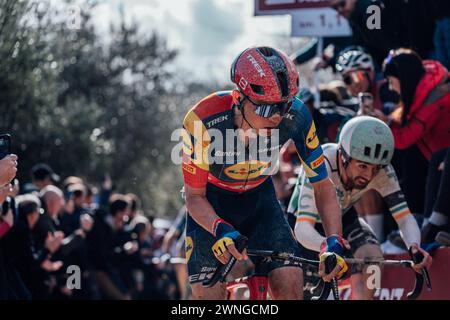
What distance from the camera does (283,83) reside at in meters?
6.70

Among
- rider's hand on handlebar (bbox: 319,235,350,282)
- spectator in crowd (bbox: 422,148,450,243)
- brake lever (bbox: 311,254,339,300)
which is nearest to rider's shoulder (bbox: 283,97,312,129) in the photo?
rider's hand on handlebar (bbox: 319,235,350,282)

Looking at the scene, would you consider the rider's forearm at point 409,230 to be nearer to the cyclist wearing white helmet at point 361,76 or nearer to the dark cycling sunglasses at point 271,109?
the dark cycling sunglasses at point 271,109

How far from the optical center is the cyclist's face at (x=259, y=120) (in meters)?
6.78

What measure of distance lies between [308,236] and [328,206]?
0.42 meters

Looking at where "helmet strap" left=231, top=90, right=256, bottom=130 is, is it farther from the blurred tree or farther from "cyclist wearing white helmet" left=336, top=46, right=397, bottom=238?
the blurred tree

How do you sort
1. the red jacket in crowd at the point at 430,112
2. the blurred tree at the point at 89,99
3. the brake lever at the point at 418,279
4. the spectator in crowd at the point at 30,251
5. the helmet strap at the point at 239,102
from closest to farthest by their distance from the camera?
the helmet strap at the point at 239,102 < the brake lever at the point at 418,279 < the red jacket in crowd at the point at 430,112 < the spectator in crowd at the point at 30,251 < the blurred tree at the point at 89,99

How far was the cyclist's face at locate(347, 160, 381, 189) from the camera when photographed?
25.4ft

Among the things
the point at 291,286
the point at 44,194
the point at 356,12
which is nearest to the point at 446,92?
the point at 356,12

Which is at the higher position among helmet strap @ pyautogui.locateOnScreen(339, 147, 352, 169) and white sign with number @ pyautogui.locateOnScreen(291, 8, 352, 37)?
white sign with number @ pyautogui.locateOnScreen(291, 8, 352, 37)

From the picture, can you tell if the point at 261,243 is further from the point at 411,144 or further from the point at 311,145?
the point at 411,144

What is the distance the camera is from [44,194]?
12.1m

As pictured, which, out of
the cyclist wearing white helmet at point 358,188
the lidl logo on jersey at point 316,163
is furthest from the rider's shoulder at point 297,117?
the cyclist wearing white helmet at point 358,188

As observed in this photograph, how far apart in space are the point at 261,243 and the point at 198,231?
486 mm

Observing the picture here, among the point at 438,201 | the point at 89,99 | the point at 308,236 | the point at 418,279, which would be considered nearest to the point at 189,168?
the point at 308,236
